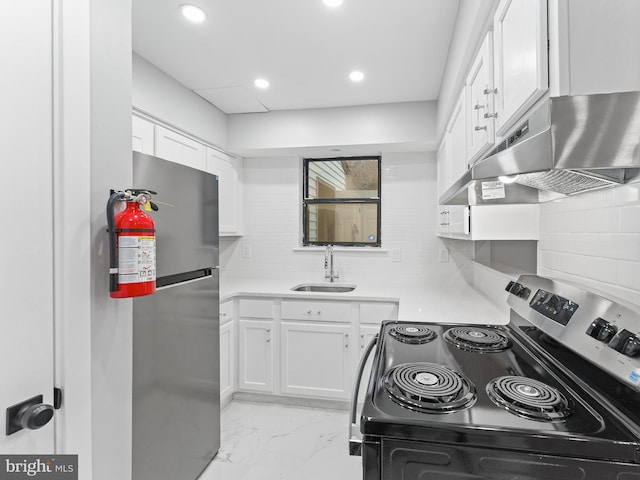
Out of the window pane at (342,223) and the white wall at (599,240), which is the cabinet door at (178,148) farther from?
the white wall at (599,240)

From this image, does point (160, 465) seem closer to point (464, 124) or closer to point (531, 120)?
point (531, 120)

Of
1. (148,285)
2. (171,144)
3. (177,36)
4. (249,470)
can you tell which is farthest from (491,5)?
(249,470)

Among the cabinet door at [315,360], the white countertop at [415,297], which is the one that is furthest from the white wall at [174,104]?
the cabinet door at [315,360]

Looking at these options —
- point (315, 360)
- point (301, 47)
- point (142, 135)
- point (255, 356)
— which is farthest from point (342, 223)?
point (142, 135)

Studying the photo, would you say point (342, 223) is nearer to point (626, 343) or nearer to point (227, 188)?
point (227, 188)

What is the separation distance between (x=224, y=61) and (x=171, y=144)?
0.69 metres

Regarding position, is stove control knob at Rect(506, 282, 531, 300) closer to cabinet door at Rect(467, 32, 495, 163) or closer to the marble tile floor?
cabinet door at Rect(467, 32, 495, 163)

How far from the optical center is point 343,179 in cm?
359

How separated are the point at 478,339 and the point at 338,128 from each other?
2235 millimetres

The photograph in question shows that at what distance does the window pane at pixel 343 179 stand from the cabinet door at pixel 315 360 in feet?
4.66

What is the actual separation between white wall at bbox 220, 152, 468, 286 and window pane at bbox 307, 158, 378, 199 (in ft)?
0.46

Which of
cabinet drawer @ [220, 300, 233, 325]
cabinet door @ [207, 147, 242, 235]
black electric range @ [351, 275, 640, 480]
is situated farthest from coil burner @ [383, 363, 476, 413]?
cabinet door @ [207, 147, 242, 235]

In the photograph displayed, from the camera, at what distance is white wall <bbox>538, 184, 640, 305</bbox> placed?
1091mm

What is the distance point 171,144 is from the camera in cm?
251
